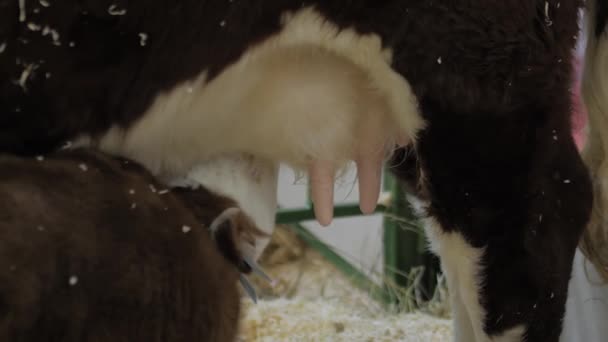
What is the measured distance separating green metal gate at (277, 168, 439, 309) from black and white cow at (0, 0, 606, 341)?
1136 millimetres

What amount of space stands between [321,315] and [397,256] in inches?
22.8

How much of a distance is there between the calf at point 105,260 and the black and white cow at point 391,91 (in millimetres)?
144

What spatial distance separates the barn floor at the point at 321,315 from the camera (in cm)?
198

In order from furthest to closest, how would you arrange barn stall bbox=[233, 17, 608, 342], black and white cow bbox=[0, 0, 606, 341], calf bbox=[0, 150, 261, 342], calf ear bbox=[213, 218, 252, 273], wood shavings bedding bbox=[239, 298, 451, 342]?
wood shavings bedding bbox=[239, 298, 451, 342] < barn stall bbox=[233, 17, 608, 342] < black and white cow bbox=[0, 0, 606, 341] < calf ear bbox=[213, 218, 252, 273] < calf bbox=[0, 150, 261, 342]

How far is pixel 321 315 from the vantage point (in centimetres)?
215

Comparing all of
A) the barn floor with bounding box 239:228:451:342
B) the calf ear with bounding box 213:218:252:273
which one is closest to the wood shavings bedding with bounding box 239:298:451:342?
the barn floor with bounding box 239:228:451:342

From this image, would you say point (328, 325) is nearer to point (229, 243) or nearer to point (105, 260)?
point (229, 243)

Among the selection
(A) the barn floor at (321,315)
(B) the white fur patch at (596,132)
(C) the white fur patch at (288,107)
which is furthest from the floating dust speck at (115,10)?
(B) the white fur patch at (596,132)

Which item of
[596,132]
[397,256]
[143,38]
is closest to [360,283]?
[397,256]

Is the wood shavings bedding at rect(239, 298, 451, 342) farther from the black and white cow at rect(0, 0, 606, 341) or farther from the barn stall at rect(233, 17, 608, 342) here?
the black and white cow at rect(0, 0, 606, 341)

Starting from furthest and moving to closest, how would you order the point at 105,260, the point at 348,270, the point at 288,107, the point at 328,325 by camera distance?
1. the point at 348,270
2. the point at 328,325
3. the point at 288,107
4. the point at 105,260

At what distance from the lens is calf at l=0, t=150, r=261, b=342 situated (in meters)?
0.85

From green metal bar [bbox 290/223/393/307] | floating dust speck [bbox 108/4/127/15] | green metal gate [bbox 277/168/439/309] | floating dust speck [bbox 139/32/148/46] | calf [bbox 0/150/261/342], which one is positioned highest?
floating dust speck [bbox 108/4/127/15]

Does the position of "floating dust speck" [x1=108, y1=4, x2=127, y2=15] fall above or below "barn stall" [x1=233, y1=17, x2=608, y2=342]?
above
